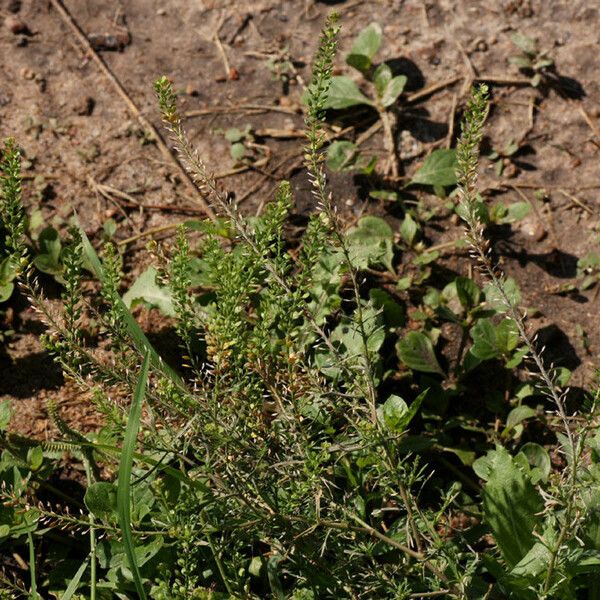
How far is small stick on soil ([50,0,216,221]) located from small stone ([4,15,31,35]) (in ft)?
0.63

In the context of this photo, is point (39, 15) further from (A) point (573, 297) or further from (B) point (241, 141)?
(A) point (573, 297)

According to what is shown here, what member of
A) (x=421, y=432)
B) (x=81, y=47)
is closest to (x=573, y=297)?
(x=421, y=432)

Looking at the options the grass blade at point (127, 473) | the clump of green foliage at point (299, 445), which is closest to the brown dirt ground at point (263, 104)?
the clump of green foliage at point (299, 445)

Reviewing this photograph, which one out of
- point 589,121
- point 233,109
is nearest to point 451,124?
point 589,121

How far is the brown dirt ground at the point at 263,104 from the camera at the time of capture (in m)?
3.74

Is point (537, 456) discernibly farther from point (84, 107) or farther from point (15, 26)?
point (15, 26)

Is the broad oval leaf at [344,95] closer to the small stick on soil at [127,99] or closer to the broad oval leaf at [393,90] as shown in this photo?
the broad oval leaf at [393,90]

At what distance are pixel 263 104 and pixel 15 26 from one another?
1326 millimetres

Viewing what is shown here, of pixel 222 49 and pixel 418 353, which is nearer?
pixel 418 353

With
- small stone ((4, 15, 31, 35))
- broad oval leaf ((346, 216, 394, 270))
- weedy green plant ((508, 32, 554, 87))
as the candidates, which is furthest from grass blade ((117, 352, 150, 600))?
small stone ((4, 15, 31, 35))

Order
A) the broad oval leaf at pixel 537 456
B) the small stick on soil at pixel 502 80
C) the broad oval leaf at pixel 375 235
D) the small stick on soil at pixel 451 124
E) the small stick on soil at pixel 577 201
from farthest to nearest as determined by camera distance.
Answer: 1. the small stick on soil at pixel 502 80
2. the small stick on soil at pixel 451 124
3. the small stick on soil at pixel 577 201
4. the broad oval leaf at pixel 375 235
5. the broad oval leaf at pixel 537 456

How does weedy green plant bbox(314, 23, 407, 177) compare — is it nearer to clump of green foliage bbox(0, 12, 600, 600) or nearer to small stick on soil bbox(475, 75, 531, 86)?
small stick on soil bbox(475, 75, 531, 86)

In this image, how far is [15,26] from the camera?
14.4ft

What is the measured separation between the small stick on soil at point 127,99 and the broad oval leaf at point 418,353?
0.99 metres
